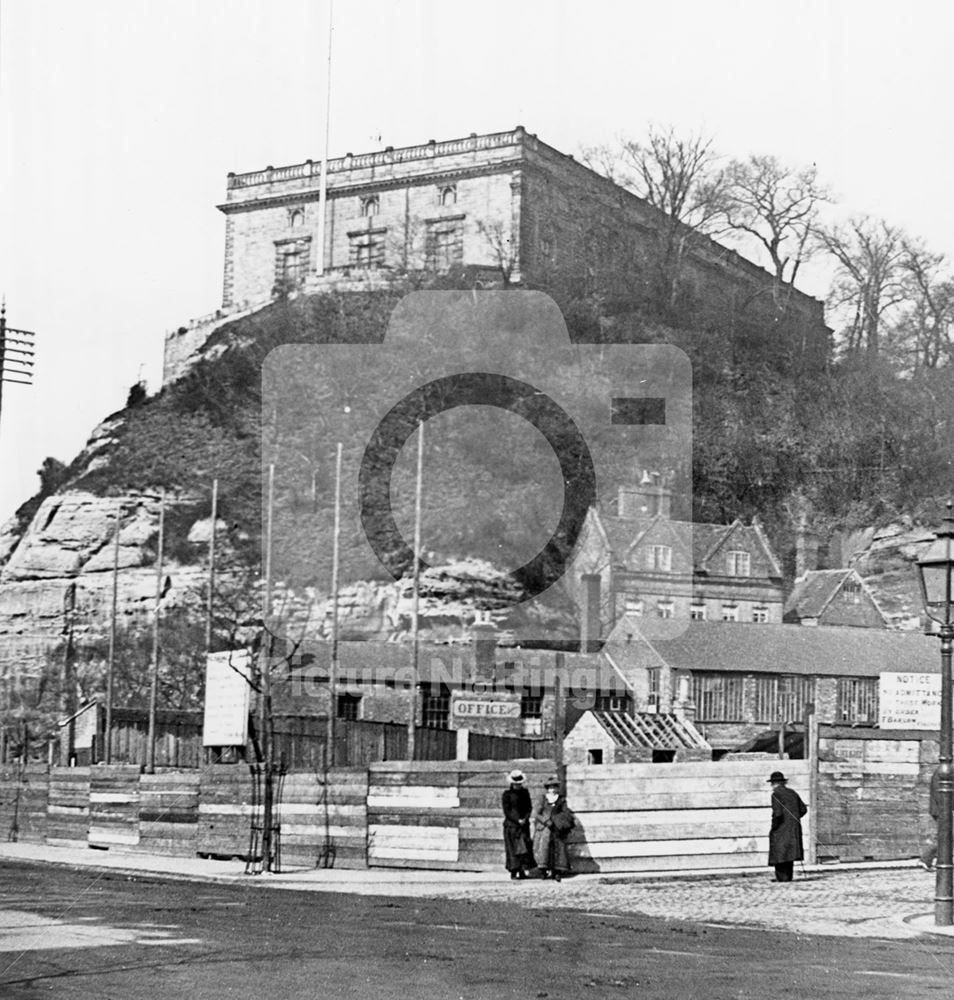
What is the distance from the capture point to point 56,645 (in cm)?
8156

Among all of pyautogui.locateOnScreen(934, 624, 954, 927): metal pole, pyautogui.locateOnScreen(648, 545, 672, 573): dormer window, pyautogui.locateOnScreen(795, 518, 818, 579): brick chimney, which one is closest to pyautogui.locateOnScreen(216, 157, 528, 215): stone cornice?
pyautogui.locateOnScreen(648, 545, 672, 573): dormer window

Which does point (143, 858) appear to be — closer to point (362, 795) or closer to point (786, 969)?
point (362, 795)

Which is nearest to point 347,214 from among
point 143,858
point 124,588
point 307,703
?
point 124,588

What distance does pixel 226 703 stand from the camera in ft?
101

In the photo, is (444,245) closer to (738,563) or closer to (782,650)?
(738,563)

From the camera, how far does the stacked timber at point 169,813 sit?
96.3ft

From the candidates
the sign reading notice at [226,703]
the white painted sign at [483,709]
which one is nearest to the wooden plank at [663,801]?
the sign reading notice at [226,703]

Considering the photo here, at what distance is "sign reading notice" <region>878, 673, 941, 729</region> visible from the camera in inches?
986

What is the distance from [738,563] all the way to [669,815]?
2220 inches

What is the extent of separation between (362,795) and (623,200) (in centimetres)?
6937

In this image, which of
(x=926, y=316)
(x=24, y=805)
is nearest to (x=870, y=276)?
(x=926, y=316)

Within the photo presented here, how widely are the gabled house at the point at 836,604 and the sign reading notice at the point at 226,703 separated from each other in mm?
50098

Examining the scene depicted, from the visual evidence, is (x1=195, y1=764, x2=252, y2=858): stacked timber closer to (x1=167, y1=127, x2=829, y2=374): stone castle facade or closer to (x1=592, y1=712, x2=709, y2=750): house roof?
(x1=592, y1=712, x2=709, y2=750): house roof

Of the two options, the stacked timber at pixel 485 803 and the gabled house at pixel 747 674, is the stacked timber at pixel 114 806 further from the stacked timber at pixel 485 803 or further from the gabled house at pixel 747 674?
the gabled house at pixel 747 674
